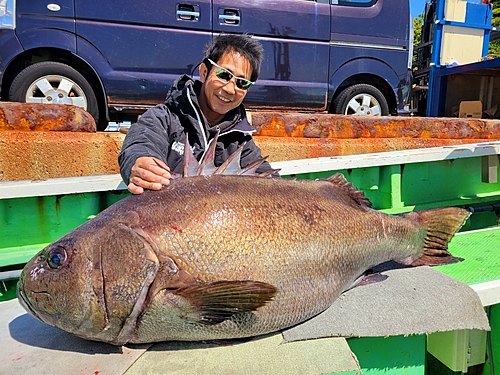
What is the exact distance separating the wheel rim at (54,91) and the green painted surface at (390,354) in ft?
12.9

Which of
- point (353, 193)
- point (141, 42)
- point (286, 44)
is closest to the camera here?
point (353, 193)

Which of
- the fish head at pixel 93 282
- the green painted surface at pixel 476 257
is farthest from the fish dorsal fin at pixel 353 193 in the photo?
the fish head at pixel 93 282

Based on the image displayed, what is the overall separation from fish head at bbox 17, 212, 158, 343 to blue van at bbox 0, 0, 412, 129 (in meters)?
3.31

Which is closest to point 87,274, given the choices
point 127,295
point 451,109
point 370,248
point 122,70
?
point 127,295

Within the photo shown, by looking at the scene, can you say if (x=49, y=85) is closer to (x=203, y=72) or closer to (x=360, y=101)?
(x=203, y=72)

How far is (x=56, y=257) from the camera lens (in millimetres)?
1485

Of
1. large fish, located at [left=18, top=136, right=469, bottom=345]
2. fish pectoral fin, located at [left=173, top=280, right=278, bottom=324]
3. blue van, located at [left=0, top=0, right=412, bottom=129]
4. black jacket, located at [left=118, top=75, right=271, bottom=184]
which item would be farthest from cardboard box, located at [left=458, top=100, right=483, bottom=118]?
fish pectoral fin, located at [left=173, top=280, right=278, bottom=324]

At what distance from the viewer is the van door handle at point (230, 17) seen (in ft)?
16.3

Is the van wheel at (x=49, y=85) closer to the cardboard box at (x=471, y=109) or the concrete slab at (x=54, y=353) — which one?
the concrete slab at (x=54, y=353)

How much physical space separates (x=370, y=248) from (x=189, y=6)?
4091mm

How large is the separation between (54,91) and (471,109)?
6669 mm

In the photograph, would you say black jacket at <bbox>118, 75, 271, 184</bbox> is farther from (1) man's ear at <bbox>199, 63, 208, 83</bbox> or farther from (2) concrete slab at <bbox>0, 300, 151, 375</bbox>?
(2) concrete slab at <bbox>0, 300, 151, 375</bbox>

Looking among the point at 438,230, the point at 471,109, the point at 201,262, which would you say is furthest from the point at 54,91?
the point at 471,109

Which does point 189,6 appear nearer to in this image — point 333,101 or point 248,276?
point 333,101
